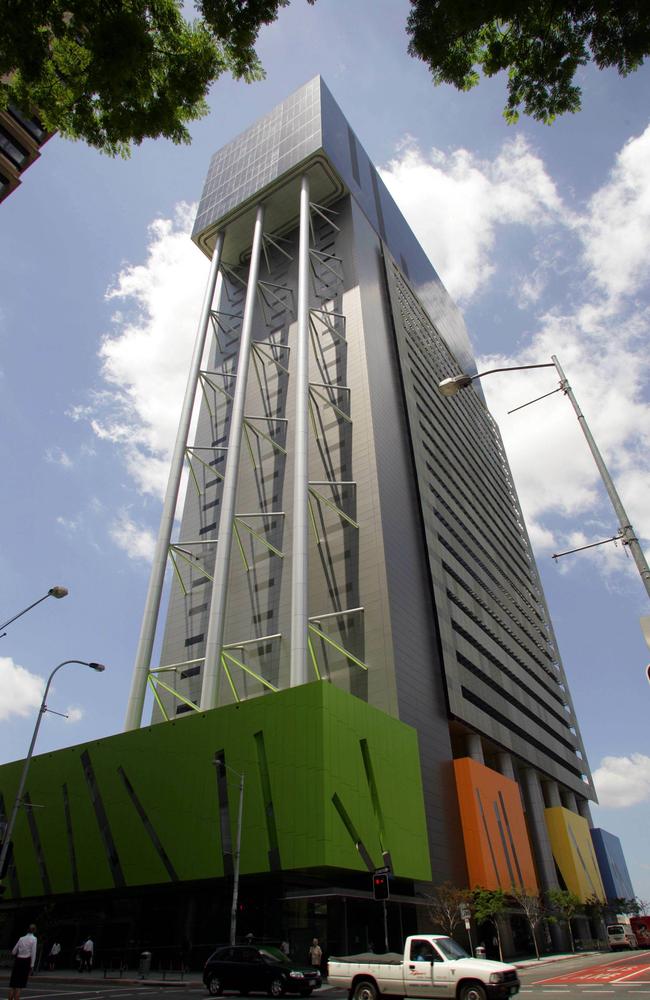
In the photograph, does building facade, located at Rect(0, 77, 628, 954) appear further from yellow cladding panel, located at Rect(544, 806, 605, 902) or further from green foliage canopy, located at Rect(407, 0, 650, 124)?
green foliage canopy, located at Rect(407, 0, 650, 124)

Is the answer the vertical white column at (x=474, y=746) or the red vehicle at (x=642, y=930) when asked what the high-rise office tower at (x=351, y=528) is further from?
the red vehicle at (x=642, y=930)

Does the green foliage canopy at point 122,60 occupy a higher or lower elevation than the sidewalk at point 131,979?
higher

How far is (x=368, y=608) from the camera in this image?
41938mm

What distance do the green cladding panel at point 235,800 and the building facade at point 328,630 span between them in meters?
0.15

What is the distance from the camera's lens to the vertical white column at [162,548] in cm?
4047

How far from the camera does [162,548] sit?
152 feet

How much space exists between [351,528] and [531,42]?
119ft

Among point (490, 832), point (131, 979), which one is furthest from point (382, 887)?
point (490, 832)

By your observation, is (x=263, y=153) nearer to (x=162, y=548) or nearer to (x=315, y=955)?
(x=162, y=548)

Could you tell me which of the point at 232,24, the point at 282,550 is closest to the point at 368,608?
the point at 282,550

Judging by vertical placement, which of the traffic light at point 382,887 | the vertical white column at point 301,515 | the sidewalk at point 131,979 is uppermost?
the vertical white column at point 301,515

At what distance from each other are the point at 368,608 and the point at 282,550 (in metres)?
9.79

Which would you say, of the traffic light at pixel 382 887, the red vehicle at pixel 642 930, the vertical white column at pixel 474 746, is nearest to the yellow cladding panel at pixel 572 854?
the red vehicle at pixel 642 930

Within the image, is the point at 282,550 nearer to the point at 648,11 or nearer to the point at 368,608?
the point at 368,608
